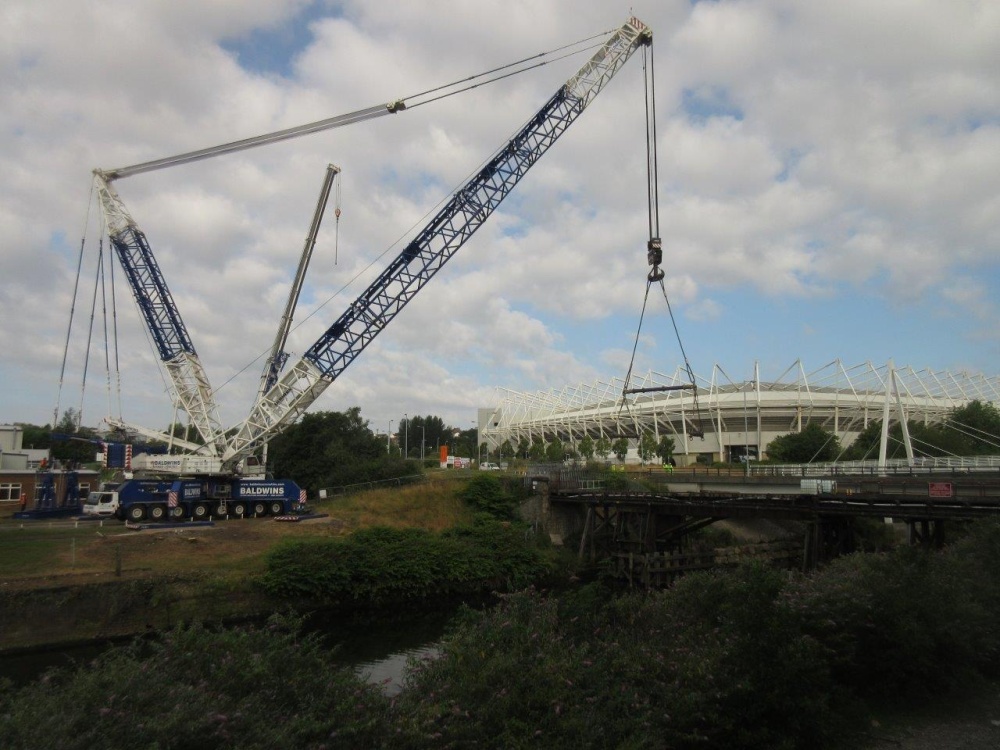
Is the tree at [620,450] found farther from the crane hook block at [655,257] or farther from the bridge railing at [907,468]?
the crane hook block at [655,257]

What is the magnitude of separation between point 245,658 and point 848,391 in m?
104

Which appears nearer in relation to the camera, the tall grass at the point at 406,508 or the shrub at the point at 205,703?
the shrub at the point at 205,703

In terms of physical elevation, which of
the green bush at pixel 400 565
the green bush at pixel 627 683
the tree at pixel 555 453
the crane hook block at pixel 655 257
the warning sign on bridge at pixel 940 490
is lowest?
the green bush at pixel 400 565

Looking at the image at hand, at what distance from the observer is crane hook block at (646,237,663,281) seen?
29.8m

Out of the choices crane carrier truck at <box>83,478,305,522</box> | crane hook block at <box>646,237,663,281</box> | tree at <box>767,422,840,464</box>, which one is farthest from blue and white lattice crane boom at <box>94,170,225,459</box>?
tree at <box>767,422,840,464</box>

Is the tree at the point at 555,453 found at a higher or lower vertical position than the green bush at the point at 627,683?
higher

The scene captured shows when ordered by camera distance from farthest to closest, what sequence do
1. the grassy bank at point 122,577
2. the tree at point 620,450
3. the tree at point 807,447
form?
1. the tree at point 620,450
2. the tree at point 807,447
3. the grassy bank at point 122,577

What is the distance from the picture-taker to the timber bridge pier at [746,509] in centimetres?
2533

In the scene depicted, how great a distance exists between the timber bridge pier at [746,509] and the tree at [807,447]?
18.6m

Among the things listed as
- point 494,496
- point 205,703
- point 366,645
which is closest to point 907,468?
point 494,496

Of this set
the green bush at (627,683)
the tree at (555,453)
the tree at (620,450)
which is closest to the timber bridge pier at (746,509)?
the green bush at (627,683)

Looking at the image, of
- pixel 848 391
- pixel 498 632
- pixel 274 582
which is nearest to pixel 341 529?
pixel 274 582

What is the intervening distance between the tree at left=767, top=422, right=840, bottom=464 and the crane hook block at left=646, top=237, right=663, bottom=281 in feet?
140

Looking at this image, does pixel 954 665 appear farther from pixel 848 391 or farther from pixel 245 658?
pixel 848 391
